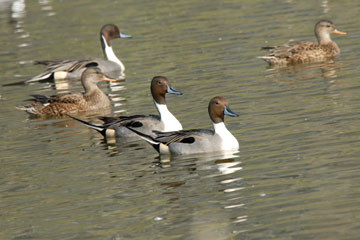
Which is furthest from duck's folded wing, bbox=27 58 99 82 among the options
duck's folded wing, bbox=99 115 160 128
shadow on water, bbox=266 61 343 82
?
duck's folded wing, bbox=99 115 160 128

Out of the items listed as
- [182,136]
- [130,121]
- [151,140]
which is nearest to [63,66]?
[130,121]

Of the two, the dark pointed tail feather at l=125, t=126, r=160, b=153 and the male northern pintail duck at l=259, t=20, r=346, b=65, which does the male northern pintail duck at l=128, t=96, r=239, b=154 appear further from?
the male northern pintail duck at l=259, t=20, r=346, b=65

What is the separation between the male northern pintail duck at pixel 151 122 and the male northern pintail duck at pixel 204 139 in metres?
1.15

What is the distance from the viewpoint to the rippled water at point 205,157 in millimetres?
9195

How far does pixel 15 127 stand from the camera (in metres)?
16.0

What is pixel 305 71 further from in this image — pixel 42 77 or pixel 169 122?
pixel 42 77

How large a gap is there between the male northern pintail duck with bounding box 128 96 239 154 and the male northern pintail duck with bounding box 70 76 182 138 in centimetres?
115

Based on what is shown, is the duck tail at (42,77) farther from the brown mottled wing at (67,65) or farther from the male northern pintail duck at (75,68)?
the brown mottled wing at (67,65)

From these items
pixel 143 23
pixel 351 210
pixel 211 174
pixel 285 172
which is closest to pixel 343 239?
pixel 351 210

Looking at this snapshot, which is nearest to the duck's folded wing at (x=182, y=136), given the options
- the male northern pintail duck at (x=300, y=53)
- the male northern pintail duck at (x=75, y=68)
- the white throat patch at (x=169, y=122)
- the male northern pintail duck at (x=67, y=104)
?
the white throat patch at (x=169, y=122)

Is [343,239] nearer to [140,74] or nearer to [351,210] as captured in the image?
[351,210]

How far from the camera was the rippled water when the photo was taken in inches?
362

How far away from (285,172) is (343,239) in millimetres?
2518

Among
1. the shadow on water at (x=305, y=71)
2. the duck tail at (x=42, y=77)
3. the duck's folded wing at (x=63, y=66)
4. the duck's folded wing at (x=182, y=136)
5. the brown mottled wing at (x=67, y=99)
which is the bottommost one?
the duck tail at (x=42, y=77)
